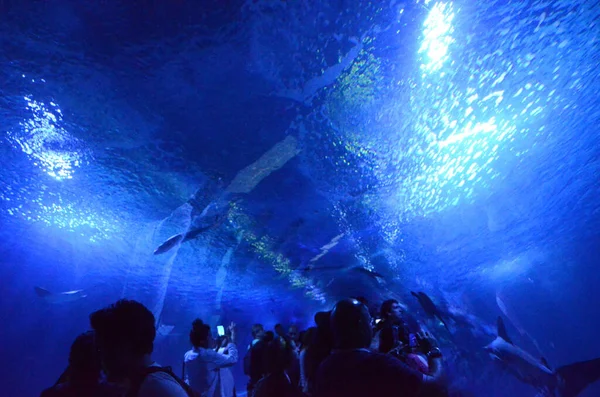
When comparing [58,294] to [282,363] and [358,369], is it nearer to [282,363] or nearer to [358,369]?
[282,363]

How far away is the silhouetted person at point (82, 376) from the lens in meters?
2.66

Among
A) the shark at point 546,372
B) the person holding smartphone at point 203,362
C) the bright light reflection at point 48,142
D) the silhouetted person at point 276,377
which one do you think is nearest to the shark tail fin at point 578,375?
the shark at point 546,372

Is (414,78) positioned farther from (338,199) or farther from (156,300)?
(156,300)

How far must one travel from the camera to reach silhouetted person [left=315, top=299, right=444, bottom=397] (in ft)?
6.76

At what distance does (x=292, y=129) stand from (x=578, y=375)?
10.2 metres

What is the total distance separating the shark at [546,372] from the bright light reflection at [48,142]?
1369 centimetres

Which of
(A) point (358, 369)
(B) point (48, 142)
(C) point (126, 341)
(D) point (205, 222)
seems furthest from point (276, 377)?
(D) point (205, 222)

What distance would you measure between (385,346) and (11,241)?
56.7 feet

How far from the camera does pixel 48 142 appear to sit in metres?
6.46

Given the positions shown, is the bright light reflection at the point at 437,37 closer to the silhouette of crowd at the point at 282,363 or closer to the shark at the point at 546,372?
the silhouette of crowd at the point at 282,363

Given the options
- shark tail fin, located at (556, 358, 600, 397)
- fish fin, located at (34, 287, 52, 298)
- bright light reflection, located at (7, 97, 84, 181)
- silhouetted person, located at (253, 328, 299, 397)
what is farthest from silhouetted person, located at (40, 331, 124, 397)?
fish fin, located at (34, 287, 52, 298)

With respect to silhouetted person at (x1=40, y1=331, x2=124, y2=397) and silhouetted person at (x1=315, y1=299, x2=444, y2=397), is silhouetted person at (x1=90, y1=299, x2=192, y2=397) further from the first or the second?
silhouetted person at (x1=315, y1=299, x2=444, y2=397)

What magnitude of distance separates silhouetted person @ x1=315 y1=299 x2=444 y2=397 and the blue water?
4.63 meters

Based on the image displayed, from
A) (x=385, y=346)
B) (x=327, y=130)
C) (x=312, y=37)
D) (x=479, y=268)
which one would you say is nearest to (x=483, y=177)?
(x=327, y=130)
